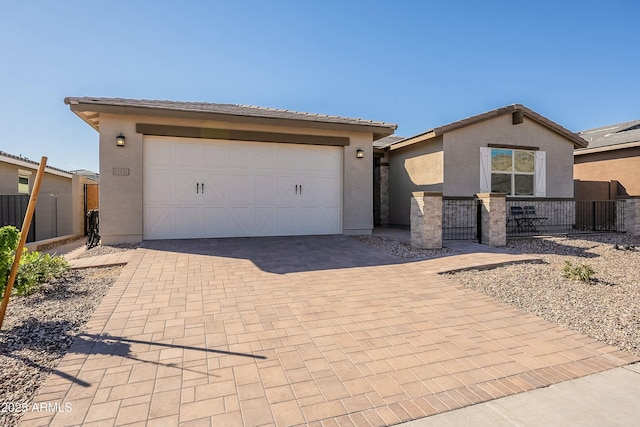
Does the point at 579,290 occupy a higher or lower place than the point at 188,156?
lower

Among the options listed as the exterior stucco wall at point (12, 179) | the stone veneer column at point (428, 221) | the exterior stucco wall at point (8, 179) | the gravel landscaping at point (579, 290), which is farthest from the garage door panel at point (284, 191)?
the exterior stucco wall at point (8, 179)

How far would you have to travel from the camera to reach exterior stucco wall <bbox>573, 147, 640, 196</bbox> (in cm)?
1388

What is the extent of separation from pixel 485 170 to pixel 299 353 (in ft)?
36.0

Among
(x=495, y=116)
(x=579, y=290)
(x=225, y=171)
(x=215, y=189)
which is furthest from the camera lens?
(x=495, y=116)

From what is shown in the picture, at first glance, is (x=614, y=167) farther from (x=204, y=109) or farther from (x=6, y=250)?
(x=6, y=250)

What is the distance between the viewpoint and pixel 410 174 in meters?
13.0

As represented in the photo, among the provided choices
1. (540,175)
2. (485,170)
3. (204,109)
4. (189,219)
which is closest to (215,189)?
(189,219)

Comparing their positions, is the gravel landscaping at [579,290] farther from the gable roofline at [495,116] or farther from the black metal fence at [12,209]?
the black metal fence at [12,209]

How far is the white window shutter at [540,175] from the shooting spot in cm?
1239

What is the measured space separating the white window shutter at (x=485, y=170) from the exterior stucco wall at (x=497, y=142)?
14 centimetres

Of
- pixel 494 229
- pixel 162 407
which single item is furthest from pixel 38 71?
pixel 494 229

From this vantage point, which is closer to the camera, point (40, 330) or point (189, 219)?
point (40, 330)

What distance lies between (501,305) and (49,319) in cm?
591

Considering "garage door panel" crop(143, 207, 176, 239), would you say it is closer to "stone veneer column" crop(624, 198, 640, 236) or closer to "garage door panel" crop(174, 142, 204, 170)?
"garage door panel" crop(174, 142, 204, 170)
